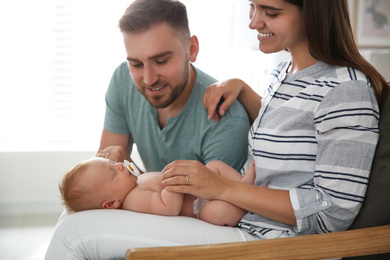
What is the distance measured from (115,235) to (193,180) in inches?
11.8

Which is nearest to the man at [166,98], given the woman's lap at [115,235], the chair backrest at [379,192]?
the woman's lap at [115,235]

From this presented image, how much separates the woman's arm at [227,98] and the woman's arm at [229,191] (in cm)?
39

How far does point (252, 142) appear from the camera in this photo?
161 centimetres

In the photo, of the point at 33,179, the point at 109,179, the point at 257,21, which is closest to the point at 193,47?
the point at 257,21

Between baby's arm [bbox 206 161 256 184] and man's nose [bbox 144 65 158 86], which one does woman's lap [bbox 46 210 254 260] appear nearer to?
baby's arm [bbox 206 161 256 184]

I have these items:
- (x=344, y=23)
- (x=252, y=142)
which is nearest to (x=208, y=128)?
(x=252, y=142)

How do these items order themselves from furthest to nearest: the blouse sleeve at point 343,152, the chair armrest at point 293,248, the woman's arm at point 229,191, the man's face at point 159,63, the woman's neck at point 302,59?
the man's face at point 159,63 < the woman's neck at point 302,59 < the woman's arm at point 229,191 < the blouse sleeve at point 343,152 < the chair armrest at point 293,248

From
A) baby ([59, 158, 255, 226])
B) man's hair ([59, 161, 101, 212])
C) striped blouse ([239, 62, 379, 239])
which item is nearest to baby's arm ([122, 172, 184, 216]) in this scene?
baby ([59, 158, 255, 226])

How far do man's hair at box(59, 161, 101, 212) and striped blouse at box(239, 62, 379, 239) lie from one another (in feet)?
1.76

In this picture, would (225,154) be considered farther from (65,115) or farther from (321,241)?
(65,115)

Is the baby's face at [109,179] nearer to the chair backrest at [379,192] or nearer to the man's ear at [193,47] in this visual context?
the man's ear at [193,47]

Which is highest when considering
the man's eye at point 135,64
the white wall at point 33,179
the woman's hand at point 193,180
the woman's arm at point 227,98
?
the man's eye at point 135,64

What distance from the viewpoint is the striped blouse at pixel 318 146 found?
4.23ft

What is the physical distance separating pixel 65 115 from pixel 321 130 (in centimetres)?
279
